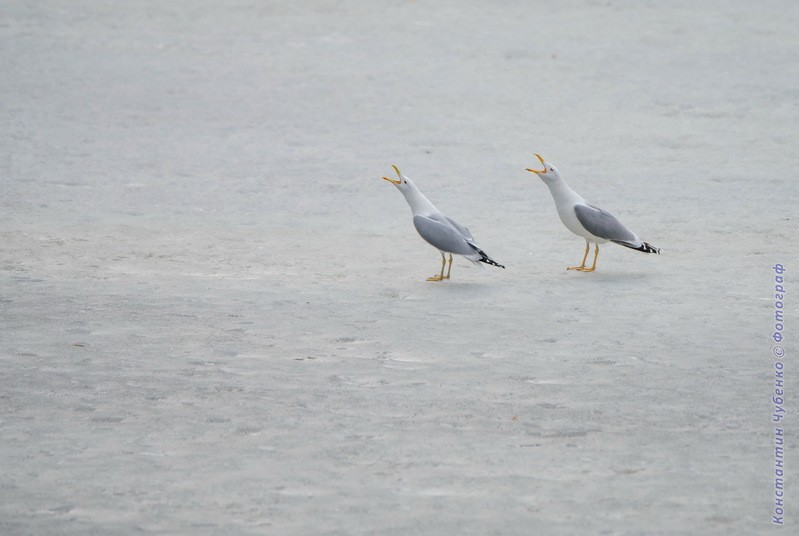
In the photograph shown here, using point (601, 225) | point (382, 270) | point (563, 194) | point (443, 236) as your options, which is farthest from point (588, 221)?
point (382, 270)

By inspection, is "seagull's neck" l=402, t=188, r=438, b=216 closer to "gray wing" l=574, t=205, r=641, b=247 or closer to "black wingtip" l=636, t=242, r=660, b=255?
"gray wing" l=574, t=205, r=641, b=247

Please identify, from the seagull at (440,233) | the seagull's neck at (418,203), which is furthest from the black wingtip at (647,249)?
the seagull's neck at (418,203)

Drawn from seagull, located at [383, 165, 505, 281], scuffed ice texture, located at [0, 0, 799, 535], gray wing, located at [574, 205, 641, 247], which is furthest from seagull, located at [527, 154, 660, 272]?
seagull, located at [383, 165, 505, 281]

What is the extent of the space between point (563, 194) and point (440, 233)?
0.83m

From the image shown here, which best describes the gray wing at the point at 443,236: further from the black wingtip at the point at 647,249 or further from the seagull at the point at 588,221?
the black wingtip at the point at 647,249

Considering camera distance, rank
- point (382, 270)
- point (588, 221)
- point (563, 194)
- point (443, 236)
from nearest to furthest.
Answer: point (443, 236), point (588, 221), point (563, 194), point (382, 270)

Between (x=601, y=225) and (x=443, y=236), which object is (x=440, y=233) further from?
(x=601, y=225)

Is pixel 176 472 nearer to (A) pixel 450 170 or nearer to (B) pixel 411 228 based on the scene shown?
(B) pixel 411 228

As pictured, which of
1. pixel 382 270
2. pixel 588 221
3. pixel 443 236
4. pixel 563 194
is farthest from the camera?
pixel 382 270

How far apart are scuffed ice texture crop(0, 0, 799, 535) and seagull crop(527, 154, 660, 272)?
24 cm

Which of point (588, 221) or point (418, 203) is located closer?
point (588, 221)

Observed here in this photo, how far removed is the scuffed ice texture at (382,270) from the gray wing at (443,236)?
0.92 feet

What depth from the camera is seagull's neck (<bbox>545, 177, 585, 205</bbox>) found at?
7.29 metres

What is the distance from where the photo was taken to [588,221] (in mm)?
7188
